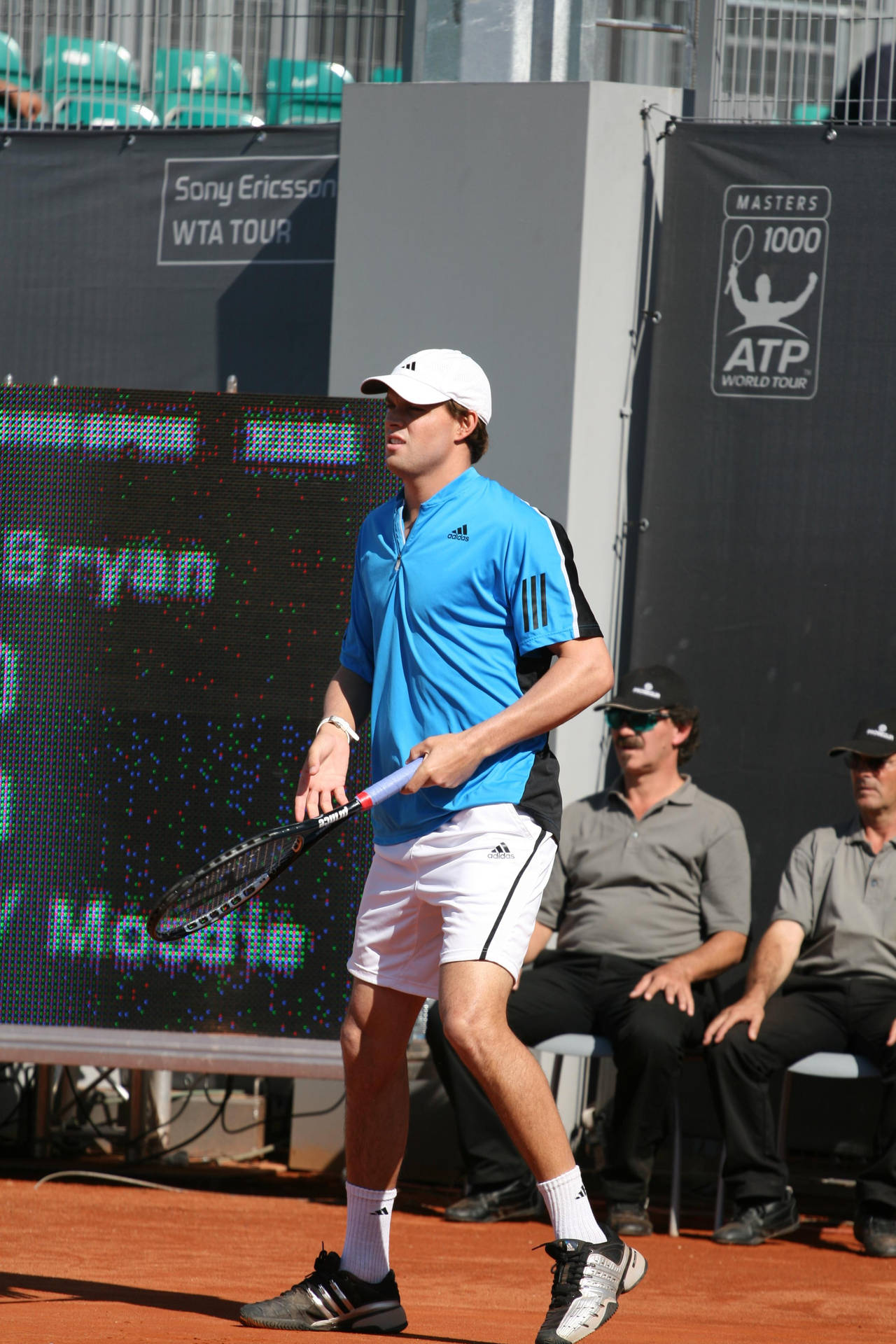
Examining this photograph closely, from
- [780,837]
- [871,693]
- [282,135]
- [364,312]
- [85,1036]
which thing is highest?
[282,135]

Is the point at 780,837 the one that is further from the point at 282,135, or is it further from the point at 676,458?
the point at 282,135

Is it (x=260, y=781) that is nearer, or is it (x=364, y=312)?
(x=260, y=781)

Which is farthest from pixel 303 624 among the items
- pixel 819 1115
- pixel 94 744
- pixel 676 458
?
pixel 819 1115

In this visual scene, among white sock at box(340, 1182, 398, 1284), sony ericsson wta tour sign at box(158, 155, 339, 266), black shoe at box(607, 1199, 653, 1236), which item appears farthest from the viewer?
sony ericsson wta tour sign at box(158, 155, 339, 266)

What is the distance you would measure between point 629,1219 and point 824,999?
969 millimetres

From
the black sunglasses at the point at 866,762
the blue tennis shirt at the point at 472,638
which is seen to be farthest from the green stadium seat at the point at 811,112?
the blue tennis shirt at the point at 472,638

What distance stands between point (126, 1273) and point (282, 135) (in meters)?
4.75

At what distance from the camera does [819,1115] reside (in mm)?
6195

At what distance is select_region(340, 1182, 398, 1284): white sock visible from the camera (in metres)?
3.69

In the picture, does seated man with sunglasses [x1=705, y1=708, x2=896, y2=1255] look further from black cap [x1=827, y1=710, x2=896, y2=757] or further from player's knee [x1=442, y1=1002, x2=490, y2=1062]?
player's knee [x1=442, y1=1002, x2=490, y2=1062]

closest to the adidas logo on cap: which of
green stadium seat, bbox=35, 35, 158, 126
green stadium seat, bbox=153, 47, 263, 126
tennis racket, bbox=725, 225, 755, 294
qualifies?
tennis racket, bbox=725, 225, 755, 294

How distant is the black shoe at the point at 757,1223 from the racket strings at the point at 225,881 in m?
2.50

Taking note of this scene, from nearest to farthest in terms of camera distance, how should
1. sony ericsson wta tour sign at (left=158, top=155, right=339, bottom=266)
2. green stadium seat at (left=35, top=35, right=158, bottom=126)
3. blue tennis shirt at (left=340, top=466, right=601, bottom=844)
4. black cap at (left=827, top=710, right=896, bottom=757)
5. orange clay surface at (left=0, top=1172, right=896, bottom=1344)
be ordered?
blue tennis shirt at (left=340, top=466, right=601, bottom=844) < orange clay surface at (left=0, top=1172, right=896, bottom=1344) < black cap at (left=827, top=710, right=896, bottom=757) < sony ericsson wta tour sign at (left=158, top=155, right=339, bottom=266) < green stadium seat at (left=35, top=35, right=158, bottom=126)

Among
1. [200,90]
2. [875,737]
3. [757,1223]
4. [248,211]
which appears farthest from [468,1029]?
[200,90]
